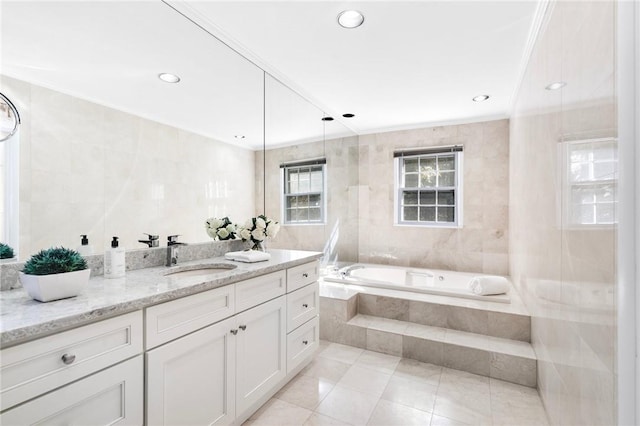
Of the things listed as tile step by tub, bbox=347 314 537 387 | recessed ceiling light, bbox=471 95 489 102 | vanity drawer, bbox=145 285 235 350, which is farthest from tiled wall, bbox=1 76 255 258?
recessed ceiling light, bbox=471 95 489 102

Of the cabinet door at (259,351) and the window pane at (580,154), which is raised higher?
the window pane at (580,154)

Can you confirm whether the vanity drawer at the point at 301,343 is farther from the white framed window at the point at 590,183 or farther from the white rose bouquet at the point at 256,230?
the white framed window at the point at 590,183

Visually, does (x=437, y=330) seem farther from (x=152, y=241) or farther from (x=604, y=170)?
(x=152, y=241)

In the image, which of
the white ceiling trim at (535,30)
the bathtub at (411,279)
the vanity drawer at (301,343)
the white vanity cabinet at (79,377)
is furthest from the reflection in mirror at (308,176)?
the white ceiling trim at (535,30)

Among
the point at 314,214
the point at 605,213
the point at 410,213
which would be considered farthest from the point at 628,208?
the point at 410,213

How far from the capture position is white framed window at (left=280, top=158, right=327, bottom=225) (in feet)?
9.77

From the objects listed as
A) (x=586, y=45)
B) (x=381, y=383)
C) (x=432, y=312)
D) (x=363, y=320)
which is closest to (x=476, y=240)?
(x=432, y=312)

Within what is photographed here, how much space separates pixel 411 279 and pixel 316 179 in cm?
180

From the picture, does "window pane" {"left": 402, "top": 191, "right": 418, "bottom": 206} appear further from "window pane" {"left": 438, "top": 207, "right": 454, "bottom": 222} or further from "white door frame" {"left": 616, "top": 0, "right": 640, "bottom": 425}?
"white door frame" {"left": 616, "top": 0, "right": 640, "bottom": 425}

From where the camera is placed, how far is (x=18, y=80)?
1.26 metres

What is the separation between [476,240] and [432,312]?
1559 mm

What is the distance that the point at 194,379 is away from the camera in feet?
4.55

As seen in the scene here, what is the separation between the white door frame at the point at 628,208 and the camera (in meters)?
0.82

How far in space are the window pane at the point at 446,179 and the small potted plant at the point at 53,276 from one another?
3.97 m
